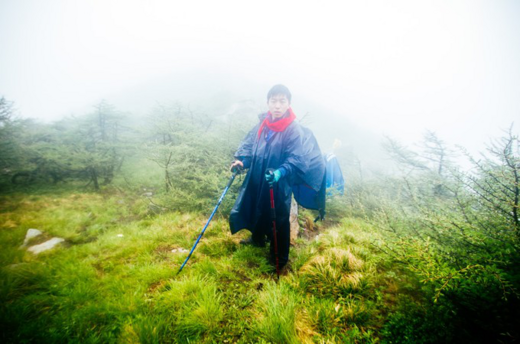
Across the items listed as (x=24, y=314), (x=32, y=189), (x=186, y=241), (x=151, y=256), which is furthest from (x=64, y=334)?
(x=32, y=189)

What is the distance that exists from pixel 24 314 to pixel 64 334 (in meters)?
0.70

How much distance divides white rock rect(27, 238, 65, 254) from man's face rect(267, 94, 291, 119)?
5569mm

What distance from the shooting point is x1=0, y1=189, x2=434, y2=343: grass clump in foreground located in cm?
194

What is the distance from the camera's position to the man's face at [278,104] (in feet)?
11.1

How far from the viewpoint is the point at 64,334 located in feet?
6.36

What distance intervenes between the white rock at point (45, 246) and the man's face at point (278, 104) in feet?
18.3

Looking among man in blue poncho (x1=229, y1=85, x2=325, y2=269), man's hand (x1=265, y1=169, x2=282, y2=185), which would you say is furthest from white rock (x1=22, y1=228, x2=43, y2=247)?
man's hand (x1=265, y1=169, x2=282, y2=185)

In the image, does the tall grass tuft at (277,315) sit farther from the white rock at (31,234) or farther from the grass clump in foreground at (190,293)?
the white rock at (31,234)

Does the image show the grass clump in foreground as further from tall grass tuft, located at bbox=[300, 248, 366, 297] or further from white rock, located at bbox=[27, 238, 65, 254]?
white rock, located at bbox=[27, 238, 65, 254]

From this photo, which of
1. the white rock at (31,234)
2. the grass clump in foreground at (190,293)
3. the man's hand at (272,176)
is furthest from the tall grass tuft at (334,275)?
the white rock at (31,234)

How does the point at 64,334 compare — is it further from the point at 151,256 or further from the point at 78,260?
the point at 78,260

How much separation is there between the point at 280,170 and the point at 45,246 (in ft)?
17.5

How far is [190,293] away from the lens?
8.09ft

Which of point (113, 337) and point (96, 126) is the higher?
point (96, 126)
